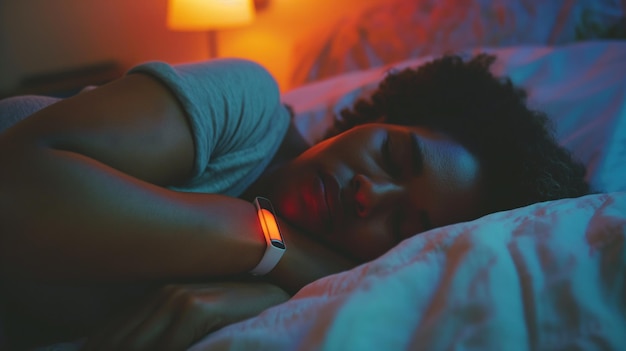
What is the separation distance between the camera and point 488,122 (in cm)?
87

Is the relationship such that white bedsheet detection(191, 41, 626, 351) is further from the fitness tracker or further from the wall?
the wall

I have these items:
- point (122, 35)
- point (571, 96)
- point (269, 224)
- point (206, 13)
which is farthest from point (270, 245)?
point (122, 35)

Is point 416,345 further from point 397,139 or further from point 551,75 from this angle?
point 551,75

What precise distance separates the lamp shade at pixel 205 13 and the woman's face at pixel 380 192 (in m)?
1.36

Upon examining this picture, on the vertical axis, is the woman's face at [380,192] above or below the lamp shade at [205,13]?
below

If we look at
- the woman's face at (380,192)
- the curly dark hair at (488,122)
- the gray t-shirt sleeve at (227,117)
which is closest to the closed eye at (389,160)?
the woman's face at (380,192)

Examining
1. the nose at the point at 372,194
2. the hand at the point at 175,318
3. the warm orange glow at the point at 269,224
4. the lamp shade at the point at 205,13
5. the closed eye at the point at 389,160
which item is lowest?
the hand at the point at 175,318

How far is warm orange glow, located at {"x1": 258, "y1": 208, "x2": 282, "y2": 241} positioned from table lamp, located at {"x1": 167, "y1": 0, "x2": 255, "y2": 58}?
1461 mm

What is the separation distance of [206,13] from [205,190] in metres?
1.37

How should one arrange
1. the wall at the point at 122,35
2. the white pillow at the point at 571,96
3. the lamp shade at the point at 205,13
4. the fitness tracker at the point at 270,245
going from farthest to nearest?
the wall at the point at 122,35 < the lamp shade at the point at 205,13 < the white pillow at the point at 571,96 < the fitness tracker at the point at 270,245

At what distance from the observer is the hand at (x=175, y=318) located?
1.64 ft

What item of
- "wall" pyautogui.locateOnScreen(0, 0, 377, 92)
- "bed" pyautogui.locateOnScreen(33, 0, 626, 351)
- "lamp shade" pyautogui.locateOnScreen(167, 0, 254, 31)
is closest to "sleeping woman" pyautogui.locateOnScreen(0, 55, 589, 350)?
"bed" pyautogui.locateOnScreen(33, 0, 626, 351)

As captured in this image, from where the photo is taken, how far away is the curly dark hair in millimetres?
794

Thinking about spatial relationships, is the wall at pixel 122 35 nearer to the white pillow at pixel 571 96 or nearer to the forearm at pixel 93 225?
the white pillow at pixel 571 96
